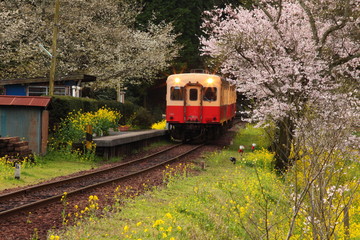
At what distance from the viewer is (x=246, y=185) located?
38.2 feet

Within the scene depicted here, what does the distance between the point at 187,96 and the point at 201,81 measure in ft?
2.98

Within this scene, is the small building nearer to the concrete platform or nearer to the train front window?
the train front window

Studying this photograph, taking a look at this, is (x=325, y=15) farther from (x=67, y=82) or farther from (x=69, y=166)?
(x=67, y=82)

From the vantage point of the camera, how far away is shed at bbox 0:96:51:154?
1541cm

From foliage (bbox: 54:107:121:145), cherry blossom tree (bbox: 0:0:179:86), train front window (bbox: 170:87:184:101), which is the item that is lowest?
foliage (bbox: 54:107:121:145)

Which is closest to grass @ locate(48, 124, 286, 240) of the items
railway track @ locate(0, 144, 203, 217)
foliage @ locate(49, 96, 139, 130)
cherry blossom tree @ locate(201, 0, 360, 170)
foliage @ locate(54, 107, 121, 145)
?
railway track @ locate(0, 144, 203, 217)

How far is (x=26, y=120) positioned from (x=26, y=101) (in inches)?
A: 23.0

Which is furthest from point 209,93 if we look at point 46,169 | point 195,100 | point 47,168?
point 46,169

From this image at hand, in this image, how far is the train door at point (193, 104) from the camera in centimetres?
2255

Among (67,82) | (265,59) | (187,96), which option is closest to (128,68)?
(67,82)

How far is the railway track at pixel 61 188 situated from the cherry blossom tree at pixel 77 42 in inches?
559

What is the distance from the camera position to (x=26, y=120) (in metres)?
15.6

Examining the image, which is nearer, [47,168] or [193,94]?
[47,168]

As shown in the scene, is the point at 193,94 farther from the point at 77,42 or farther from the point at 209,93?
the point at 77,42
